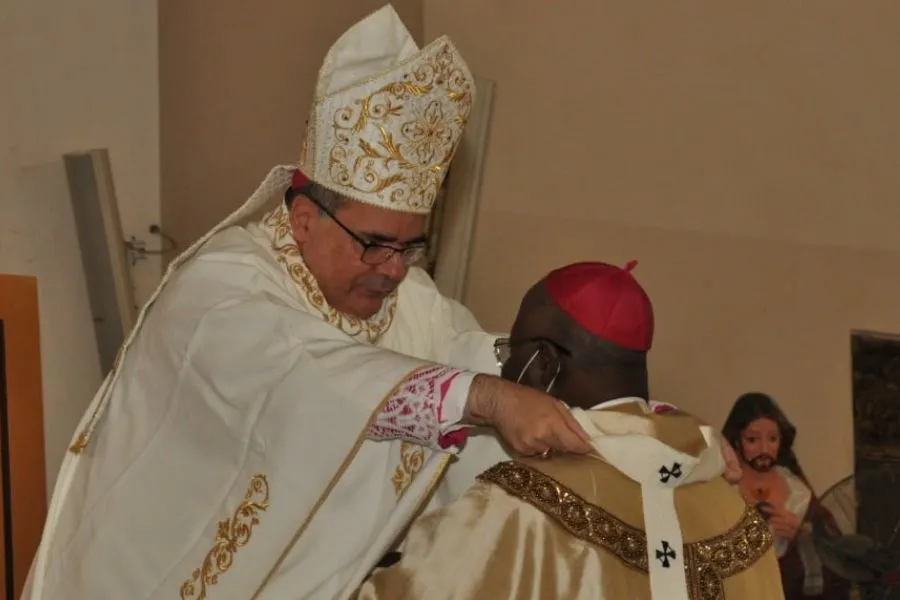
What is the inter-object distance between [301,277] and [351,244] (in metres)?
0.13

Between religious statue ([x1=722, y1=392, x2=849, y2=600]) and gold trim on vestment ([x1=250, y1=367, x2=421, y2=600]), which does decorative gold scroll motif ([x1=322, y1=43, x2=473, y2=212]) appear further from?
religious statue ([x1=722, y1=392, x2=849, y2=600])

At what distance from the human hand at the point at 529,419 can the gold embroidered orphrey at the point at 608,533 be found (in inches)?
2.0

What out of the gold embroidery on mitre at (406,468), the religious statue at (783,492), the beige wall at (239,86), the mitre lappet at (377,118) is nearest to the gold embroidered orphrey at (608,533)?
the gold embroidery on mitre at (406,468)

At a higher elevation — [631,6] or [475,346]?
[631,6]

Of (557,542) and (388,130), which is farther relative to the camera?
(388,130)

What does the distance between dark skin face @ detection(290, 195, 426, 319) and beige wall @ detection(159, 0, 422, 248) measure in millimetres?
1082

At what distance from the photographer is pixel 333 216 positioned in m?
2.45

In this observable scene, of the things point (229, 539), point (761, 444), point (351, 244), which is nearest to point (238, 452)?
point (229, 539)

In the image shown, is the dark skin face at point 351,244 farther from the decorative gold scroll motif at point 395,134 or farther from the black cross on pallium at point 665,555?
the black cross on pallium at point 665,555

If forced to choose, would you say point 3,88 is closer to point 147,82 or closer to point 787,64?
point 147,82

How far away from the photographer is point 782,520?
2.93 m

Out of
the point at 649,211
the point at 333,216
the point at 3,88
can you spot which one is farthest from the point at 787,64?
the point at 3,88

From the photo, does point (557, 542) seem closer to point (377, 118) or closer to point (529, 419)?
point (529, 419)

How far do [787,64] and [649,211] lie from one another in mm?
521
